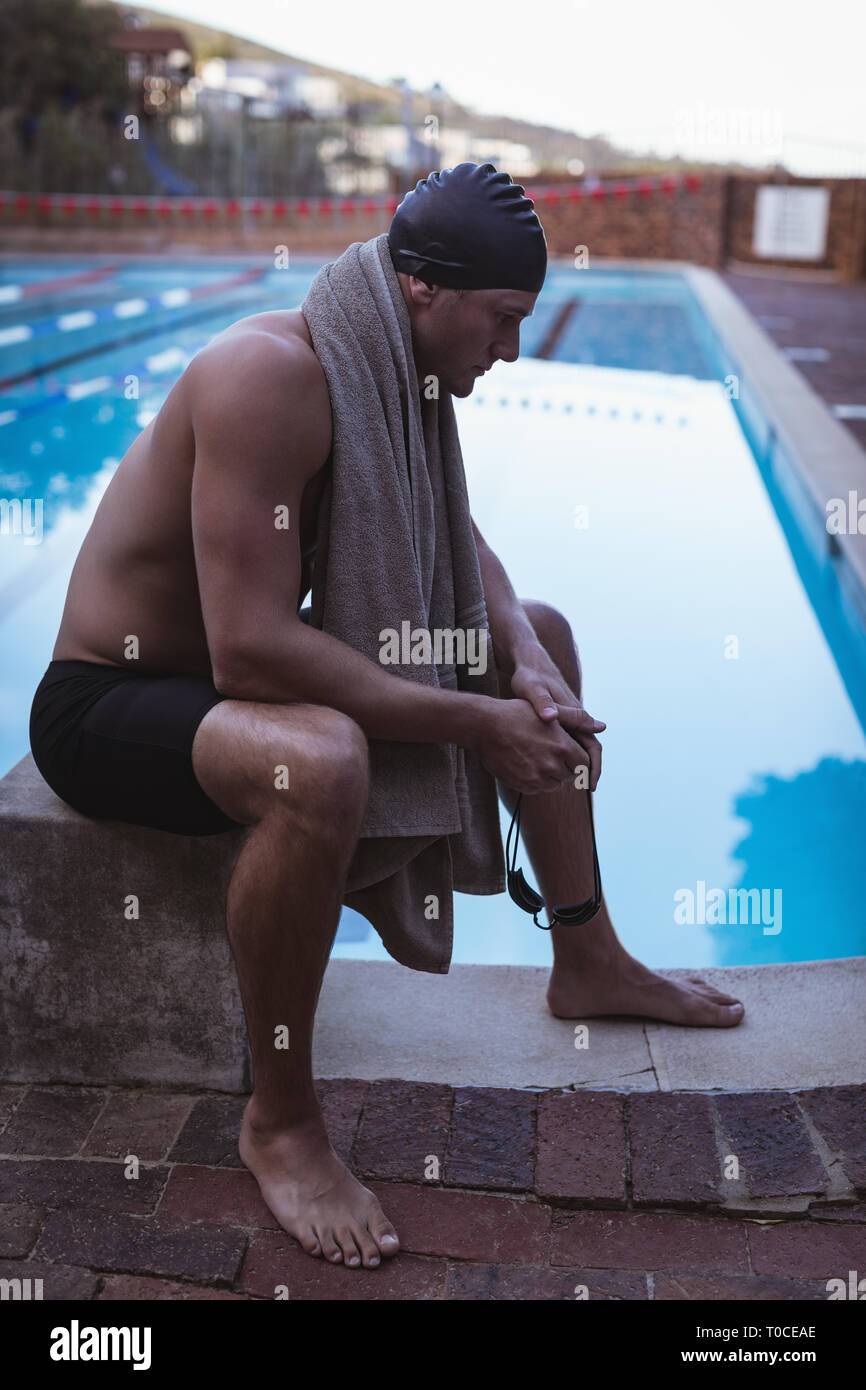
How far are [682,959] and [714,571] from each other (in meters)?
2.85

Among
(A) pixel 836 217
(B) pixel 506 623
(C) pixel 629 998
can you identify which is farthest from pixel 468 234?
(A) pixel 836 217

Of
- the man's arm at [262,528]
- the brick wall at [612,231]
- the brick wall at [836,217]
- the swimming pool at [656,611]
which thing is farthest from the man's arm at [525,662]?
the brick wall at [612,231]

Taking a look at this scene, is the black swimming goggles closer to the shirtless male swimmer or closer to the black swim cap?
the shirtless male swimmer

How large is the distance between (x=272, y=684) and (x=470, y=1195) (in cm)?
77

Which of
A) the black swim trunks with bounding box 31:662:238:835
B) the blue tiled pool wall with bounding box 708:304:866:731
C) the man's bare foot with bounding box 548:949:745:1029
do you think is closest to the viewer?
the black swim trunks with bounding box 31:662:238:835

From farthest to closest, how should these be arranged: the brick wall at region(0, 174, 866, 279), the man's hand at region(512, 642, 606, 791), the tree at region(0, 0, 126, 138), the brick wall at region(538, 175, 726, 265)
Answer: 1. the tree at region(0, 0, 126, 138)
2. the brick wall at region(538, 175, 726, 265)
3. the brick wall at region(0, 174, 866, 279)
4. the man's hand at region(512, 642, 606, 791)

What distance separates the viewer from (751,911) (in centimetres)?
317

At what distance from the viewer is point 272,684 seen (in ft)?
5.83

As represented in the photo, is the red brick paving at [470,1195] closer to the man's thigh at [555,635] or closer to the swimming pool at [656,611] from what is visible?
the man's thigh at [555,635]

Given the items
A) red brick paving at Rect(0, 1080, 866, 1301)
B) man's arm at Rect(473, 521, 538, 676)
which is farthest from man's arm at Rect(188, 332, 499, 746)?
red brick paving at Rect(0, 1080, 866, 1301)

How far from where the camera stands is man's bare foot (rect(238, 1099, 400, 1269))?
5.60ft

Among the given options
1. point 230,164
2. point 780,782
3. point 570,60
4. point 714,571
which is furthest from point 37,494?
point 570,60

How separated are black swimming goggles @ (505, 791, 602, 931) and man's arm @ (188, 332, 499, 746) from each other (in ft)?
1.31

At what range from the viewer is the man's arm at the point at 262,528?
1.71 m
